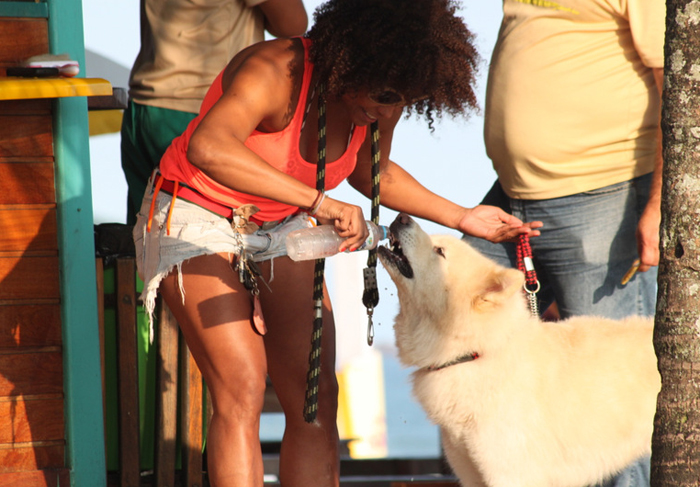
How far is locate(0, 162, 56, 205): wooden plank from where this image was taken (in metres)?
3.01

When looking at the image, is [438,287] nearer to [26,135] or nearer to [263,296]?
[263,296]

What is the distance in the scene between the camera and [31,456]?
3.06 m

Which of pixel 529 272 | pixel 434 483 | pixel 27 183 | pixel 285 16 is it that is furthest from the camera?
pixel 434 483

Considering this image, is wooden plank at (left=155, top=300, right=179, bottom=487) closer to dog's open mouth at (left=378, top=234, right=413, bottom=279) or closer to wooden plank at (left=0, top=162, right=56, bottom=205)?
wooden plank at (left=0, top=162, right=56, bottom=205)

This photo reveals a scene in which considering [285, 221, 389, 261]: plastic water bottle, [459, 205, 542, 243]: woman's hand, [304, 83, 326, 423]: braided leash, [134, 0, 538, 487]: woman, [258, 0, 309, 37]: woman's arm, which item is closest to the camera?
[134, 0, 538, 487]: woman

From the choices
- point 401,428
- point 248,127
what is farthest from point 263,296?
point 401,428

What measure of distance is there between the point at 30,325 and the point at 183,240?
1278 mm

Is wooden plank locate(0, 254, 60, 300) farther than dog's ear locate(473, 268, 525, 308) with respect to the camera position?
Yes

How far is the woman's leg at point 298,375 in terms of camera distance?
2.34 m

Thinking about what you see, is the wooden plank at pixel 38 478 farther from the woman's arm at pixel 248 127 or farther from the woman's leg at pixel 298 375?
the woman's arm at pixel 248 127

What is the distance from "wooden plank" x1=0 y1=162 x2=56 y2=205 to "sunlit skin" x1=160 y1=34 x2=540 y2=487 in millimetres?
1120

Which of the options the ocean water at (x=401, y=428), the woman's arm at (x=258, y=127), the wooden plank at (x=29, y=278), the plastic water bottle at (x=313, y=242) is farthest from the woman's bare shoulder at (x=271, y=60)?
the ocean water at (x=401, y=428)

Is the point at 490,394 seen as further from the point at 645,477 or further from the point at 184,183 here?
the point at 184,183

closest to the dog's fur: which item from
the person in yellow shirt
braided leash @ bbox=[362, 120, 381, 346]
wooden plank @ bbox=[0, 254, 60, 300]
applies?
the person in yellow shirt
